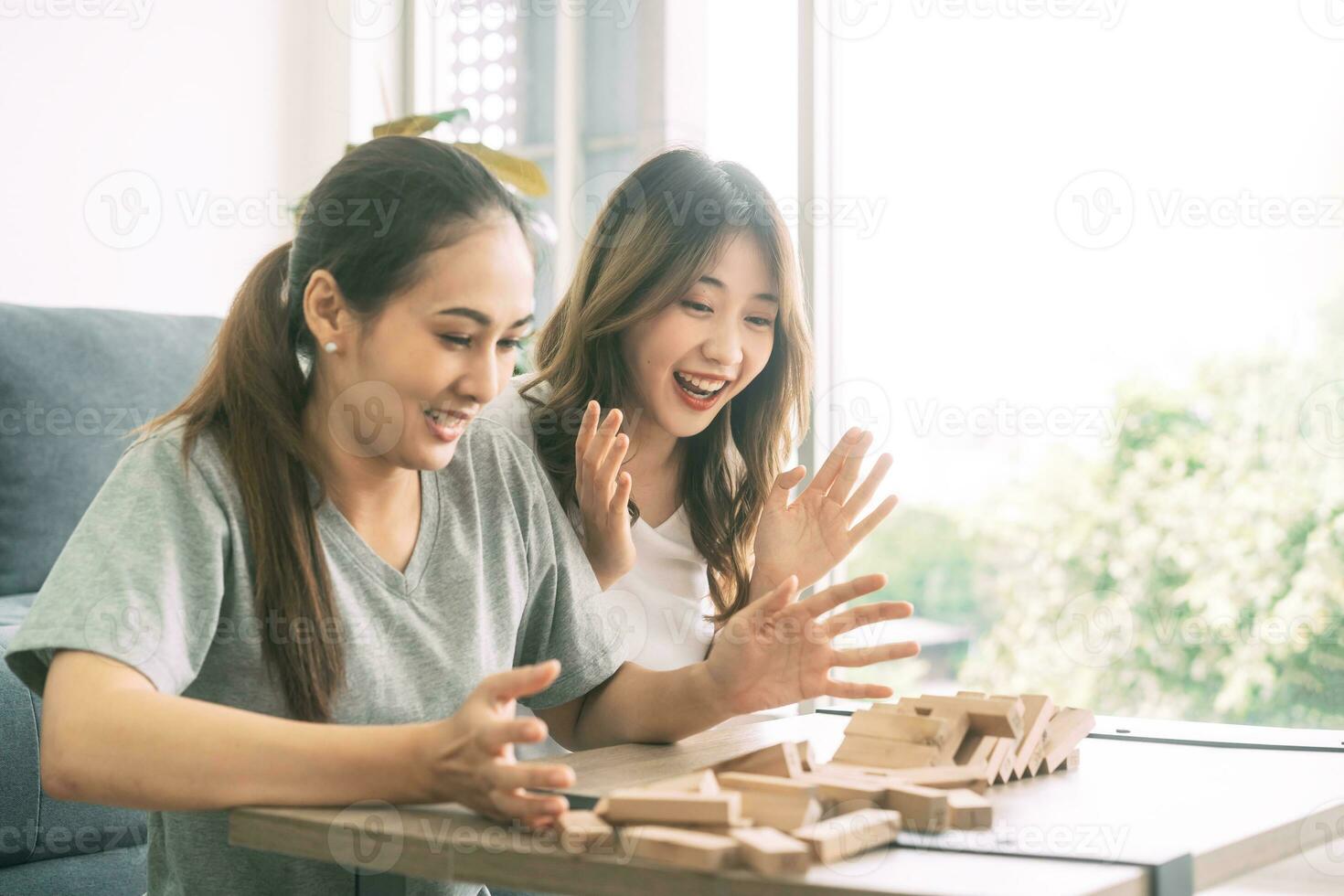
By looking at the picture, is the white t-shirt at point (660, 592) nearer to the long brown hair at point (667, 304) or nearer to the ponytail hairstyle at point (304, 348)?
the long brown hair at point (667, 304)

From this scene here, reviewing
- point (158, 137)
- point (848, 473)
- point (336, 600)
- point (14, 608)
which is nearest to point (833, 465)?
point (848, 473)

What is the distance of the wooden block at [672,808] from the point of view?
80 centimetres

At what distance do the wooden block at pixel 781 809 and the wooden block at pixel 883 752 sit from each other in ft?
0.55

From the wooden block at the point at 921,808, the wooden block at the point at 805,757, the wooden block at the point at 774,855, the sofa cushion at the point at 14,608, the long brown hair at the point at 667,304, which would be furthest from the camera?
the sofa cushion at the point at 14,608

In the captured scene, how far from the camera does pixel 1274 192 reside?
241 centimetres

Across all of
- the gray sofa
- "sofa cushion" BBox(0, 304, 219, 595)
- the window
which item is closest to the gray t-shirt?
the gray sofa

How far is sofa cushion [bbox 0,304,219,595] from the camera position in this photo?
7.02ft

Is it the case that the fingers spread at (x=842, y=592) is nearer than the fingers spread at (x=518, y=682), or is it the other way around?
the fingers spread at (x=518, y=682)

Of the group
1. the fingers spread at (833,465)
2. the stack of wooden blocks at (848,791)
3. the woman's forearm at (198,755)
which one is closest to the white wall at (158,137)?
the fingers spread at (833,465)

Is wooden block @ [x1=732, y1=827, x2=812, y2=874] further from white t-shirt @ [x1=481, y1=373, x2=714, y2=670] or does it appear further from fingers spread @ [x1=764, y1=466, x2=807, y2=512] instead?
white t-shirt @ [x1=481, y1=373, x2=714, y2=670]

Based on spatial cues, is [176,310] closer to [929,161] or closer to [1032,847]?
[929,161]

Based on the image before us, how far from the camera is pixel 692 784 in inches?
35.0

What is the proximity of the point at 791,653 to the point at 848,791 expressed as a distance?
335mm

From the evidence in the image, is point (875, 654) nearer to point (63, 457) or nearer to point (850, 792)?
point (850, 792)
